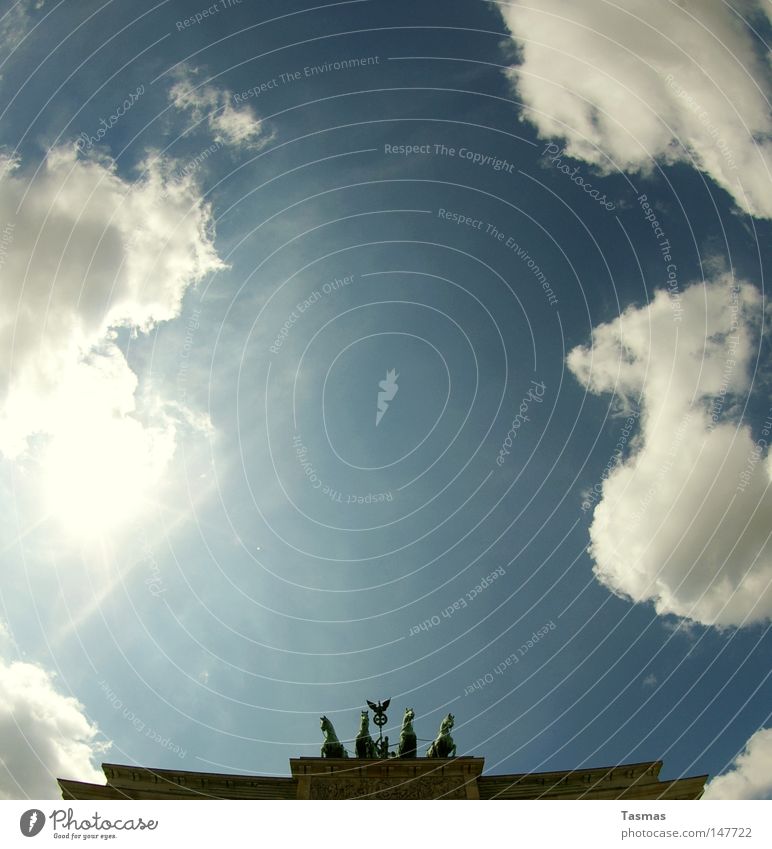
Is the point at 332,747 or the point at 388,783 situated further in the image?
the point at 332,747

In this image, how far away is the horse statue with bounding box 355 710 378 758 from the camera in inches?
1613

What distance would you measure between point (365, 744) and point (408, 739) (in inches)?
118

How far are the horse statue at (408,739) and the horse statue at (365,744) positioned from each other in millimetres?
1850

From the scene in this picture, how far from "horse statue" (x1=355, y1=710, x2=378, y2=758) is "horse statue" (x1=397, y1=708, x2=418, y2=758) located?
1.85 metres

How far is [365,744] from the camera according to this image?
136ft

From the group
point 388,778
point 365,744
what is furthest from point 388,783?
point 365,744

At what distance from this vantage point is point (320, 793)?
37656 millimetres

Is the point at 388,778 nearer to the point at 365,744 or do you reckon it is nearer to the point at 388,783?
the point at 388,783

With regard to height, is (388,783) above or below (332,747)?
below

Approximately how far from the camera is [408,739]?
139ft

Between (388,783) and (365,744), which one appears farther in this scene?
(365,744)
